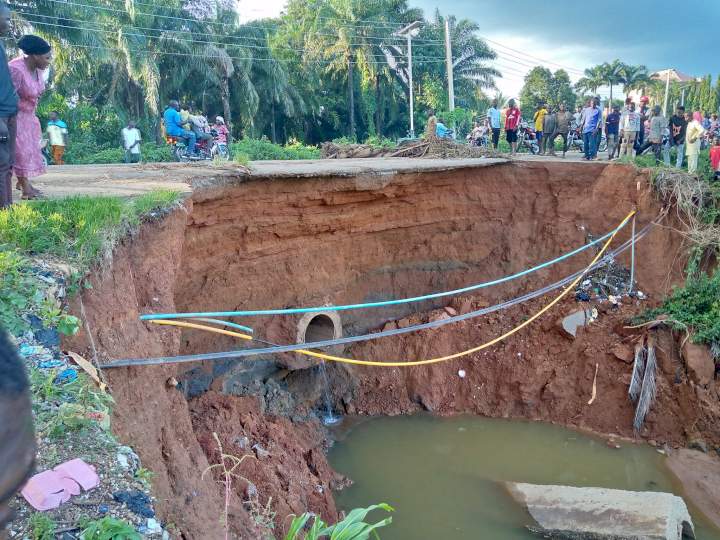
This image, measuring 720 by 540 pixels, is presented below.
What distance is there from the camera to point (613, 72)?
46.8 m

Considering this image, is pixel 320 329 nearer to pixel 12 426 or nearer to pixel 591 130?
pixel 591 130

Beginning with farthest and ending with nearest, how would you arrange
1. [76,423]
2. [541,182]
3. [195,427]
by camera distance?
1. [541,182]
2. [195,427]
3. [76,423]

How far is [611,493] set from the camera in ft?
22.1

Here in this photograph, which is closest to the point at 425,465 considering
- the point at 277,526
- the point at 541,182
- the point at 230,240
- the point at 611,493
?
the point at 611,493

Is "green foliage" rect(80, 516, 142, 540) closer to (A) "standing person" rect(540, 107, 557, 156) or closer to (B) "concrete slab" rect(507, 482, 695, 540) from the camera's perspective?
(B) "concrete slab" rect(507, 482, 695, 540)

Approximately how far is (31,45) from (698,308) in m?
9.32

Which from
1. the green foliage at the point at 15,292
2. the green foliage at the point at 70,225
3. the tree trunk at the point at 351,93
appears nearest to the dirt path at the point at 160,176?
the green foliage at the point at 70,225

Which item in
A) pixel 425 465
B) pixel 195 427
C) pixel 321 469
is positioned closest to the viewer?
pixel 195 427

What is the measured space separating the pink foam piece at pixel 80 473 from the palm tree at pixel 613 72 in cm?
5243

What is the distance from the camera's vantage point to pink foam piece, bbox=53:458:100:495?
8.05 feet

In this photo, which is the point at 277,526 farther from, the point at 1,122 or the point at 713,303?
the point at 713,303

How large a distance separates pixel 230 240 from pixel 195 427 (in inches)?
96.9

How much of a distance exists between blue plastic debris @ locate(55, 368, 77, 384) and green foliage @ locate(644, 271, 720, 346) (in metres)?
8.29

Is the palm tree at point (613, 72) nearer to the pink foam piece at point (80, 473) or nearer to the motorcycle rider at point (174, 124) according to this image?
the motorcycle rider at point (174, 124)
